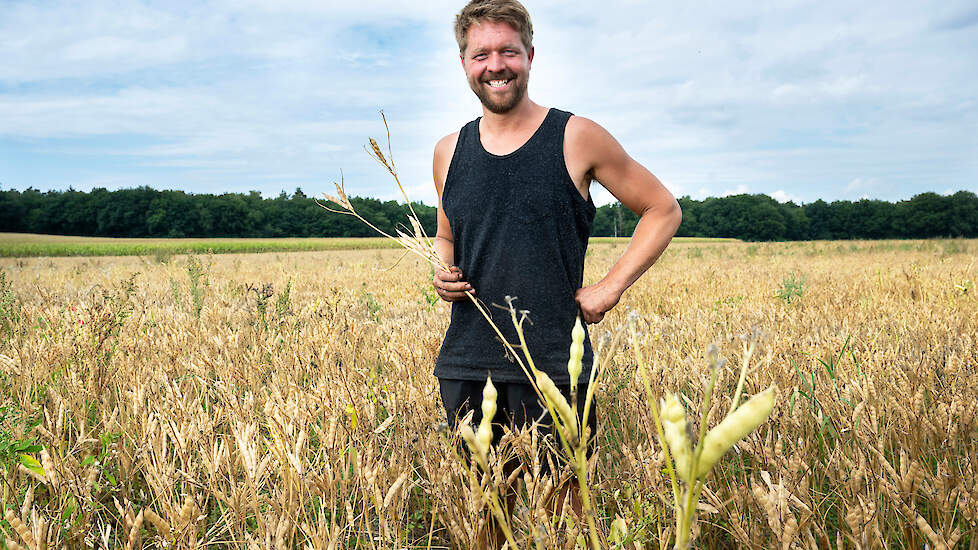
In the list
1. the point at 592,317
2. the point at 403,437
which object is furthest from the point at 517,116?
the point at 403,437

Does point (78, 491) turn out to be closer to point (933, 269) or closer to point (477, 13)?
point (477, 13)

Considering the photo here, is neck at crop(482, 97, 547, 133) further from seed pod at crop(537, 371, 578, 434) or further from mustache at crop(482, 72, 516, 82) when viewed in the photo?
seed pod at crop(537, 371, 578, 434)

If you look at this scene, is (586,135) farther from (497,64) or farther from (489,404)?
(489,404)

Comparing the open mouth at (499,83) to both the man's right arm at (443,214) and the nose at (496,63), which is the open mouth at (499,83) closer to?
the nose at (496,63)

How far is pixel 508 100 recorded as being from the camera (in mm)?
1986

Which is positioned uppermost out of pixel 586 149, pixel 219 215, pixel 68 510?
pixel 219 215

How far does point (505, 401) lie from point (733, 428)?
170 cm

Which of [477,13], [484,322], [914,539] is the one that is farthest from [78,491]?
[914,539]

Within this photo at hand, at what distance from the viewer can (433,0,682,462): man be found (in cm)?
194

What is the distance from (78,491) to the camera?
5.32ft

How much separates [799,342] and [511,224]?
260cm

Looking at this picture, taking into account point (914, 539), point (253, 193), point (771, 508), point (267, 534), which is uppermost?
point (253, 193)

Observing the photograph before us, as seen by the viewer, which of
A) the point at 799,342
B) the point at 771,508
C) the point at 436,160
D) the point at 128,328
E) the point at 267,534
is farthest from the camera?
the point at 128,328

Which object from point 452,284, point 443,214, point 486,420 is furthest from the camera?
point 443,214
